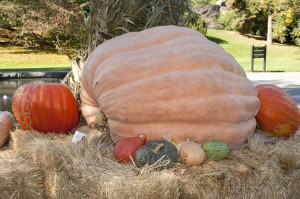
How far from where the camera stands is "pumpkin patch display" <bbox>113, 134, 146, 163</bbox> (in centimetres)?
246

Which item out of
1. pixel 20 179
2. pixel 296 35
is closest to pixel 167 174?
pixel 20 179

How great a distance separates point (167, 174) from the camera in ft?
7.04

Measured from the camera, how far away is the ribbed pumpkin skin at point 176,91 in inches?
103

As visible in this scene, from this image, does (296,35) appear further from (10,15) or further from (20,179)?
(20,179)

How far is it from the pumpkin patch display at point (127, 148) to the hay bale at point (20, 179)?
55 cm

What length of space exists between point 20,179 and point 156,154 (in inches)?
33.4

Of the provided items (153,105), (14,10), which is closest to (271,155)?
(153,105)

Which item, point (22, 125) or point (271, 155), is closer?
point (271, 155)

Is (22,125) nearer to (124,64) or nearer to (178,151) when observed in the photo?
(124,64)

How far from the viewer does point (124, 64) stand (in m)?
2.77

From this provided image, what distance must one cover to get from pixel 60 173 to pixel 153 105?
2.30 ft

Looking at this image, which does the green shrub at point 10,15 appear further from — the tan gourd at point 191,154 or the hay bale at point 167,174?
the tan gourd at point 191,154

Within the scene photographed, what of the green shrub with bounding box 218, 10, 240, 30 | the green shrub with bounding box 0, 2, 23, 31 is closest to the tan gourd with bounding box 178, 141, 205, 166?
the green shrub with bounding box 0, 2, 23, 31

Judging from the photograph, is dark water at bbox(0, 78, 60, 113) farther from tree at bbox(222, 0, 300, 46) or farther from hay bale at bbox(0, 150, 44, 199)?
tree at bbox(222, 0, 300, 46)
